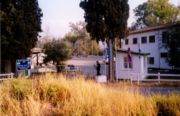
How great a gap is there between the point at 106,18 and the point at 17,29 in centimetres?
747

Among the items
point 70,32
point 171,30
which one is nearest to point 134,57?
point 171,30

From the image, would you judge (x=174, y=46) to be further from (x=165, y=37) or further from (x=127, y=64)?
(x=127, y=64)

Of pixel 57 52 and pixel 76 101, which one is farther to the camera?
pixel 57 52

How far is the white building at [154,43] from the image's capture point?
149 ft

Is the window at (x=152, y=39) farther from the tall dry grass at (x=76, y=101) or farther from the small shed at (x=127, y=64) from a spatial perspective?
the tall dry grass at (x=76, y=101)

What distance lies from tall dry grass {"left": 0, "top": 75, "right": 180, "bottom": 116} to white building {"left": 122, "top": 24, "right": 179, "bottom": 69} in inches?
1298

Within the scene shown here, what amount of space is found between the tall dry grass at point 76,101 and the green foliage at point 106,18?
17378 mm

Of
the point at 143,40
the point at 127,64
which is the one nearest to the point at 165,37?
the point at 143,40

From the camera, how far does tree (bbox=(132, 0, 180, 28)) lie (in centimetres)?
7010

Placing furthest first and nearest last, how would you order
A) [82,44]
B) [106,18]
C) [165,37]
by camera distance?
[82,44] → [165,37] → [106,18]

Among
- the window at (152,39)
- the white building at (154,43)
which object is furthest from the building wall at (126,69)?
the window at (152,39)

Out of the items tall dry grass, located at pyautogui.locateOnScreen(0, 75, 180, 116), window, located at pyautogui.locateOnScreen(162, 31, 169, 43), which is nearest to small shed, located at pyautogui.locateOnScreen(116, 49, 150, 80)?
window, located at pyautogui.locateOnScreen(162, 31, 169, 43)

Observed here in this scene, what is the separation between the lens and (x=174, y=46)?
3978 centimetres

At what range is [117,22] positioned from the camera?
28781 millimetres
